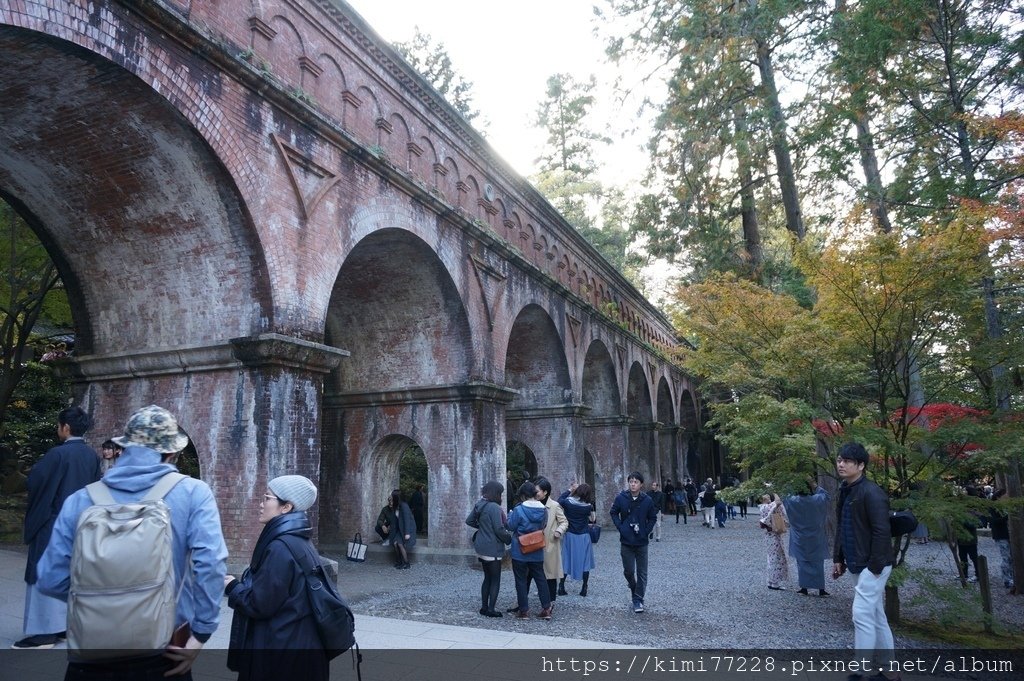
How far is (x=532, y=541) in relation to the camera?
6797 millimetres

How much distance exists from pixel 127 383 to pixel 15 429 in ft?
28.9

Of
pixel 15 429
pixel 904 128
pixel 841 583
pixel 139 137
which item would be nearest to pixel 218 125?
pixel 139 137

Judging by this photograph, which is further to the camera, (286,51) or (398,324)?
(398,324)

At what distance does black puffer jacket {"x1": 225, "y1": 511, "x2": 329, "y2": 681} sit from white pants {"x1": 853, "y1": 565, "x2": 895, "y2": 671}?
147 inches

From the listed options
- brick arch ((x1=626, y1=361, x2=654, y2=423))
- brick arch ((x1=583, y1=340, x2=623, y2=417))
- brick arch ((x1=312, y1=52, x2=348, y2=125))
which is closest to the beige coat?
brick arch ((x1=312, y1=52, x2=348, y2=125))

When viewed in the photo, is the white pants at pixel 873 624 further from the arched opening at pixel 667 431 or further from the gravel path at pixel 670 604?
the arched opening at pixel 667 431

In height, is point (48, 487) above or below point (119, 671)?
above

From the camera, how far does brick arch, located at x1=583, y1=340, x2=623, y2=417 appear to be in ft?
71.2

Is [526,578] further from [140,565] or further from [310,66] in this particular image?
[310,66]

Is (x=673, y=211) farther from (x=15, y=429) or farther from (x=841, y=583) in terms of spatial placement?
(x=15, y=429)

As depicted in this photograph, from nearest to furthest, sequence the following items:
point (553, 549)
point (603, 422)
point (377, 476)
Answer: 1. point (553, 549)
2. point (377, 476)
3. point (603, 422)

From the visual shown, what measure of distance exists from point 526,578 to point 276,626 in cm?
466

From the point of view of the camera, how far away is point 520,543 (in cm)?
684

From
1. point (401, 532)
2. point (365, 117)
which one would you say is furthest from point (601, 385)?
point (365, 117)
